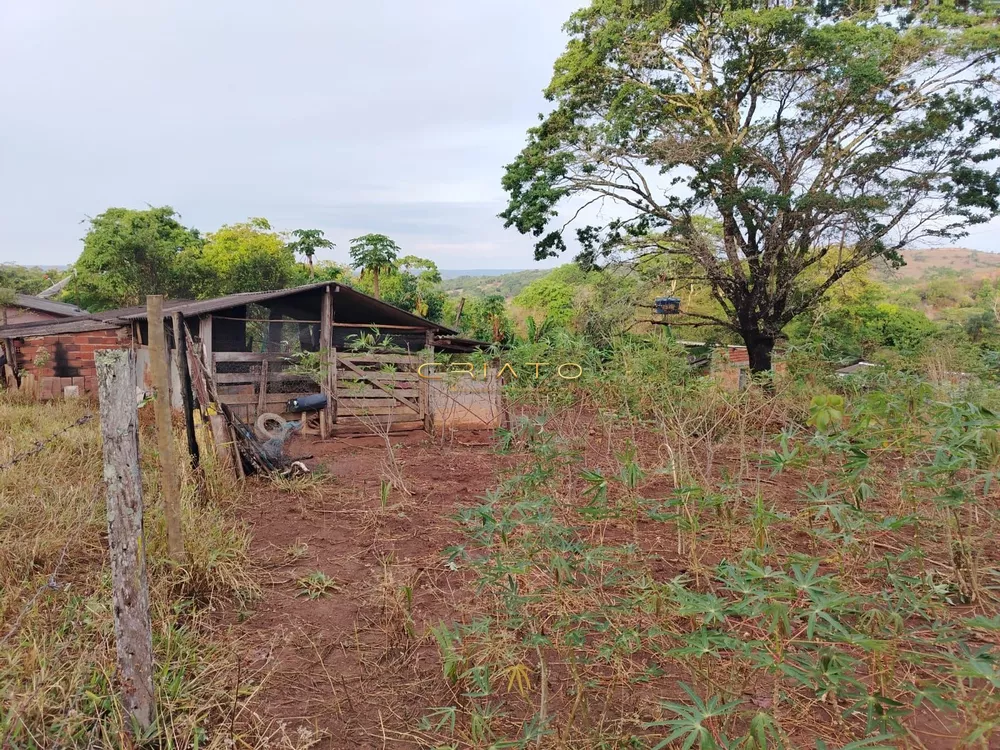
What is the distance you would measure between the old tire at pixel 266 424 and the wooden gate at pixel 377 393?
98 cm

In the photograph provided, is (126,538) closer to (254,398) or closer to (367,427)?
(367,427)

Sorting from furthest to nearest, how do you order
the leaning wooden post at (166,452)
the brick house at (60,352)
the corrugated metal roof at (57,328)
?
1. the brick house at (60,352)
2. the corrugated metal roof at (57,328)
3. the leaning wooden post at (166,452)

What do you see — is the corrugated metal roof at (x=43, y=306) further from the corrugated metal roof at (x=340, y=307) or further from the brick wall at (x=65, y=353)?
A: the corrugated metal roof at (x=340, y=307)

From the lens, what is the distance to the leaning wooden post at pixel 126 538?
2.23 m

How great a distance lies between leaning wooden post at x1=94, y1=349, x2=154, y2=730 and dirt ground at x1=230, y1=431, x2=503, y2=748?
0.53 m

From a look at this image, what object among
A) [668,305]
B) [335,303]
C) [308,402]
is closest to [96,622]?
[308,402]

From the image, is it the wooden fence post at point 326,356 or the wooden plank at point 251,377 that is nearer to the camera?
the wooden plank at point 251,377

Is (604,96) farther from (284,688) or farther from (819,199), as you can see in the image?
(284,688)

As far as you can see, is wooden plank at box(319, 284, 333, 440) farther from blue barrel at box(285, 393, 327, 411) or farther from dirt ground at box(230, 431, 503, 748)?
dirt ground at box(230, 431, 503, 748)

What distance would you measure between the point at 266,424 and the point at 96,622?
670 cm

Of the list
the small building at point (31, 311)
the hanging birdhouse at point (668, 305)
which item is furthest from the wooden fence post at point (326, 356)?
the small building at point (31, 311)

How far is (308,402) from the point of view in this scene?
9.54 meters

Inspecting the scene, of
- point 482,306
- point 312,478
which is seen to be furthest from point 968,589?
point 482,306

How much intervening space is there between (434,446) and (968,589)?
6648 mm
